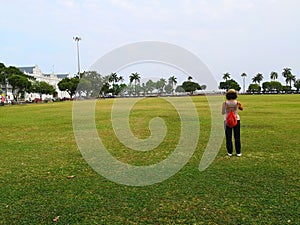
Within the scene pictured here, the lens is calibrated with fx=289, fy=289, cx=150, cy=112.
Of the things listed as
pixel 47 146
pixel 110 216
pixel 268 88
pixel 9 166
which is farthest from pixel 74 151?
pixel 268 88

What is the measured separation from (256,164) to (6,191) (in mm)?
4894

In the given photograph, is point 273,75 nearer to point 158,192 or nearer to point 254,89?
point 254,89

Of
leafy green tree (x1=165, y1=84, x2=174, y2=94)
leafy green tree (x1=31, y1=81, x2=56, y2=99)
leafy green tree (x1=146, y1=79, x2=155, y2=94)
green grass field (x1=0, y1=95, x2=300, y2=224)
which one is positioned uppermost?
leafy green tree (x1=31, y1=81, x2=56, y2=99)

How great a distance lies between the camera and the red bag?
270 inches

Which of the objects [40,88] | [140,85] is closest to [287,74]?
[40,88]

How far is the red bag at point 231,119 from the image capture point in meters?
6.85

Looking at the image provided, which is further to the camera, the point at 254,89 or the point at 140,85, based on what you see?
the point at 254,89

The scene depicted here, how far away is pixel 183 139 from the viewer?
9680mm

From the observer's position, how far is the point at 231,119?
6.84 metres

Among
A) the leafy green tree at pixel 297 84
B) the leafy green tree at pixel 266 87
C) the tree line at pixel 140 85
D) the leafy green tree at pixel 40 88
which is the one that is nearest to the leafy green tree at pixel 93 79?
the tree line at pixel 140 85

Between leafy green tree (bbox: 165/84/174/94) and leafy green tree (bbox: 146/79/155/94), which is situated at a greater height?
leafy green tree (bbox: 146/79/155/94)

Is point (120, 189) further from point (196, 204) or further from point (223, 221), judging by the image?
point (223, 221)

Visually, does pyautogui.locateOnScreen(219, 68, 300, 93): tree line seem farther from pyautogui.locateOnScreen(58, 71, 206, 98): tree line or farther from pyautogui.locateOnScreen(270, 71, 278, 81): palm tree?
pyautogui.locateOnScreen(58, 71, 206, 98): tree line

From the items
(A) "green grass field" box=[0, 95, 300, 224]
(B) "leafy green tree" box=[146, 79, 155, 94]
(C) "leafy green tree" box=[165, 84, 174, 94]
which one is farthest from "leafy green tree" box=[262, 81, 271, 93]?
(A) "green grass field" box=[0, 95, 300, 224]
